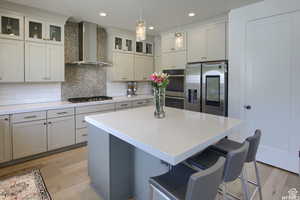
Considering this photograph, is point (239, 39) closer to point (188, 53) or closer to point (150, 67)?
point (188, 53)

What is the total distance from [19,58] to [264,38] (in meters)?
4.10

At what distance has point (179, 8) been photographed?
3.17 m

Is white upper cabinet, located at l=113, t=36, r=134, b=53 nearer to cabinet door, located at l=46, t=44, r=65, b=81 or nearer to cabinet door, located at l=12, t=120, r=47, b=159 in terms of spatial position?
cabinet door, located at l=46, t=44, r=65, b=81

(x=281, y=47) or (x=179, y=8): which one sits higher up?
(x=179, y=8)

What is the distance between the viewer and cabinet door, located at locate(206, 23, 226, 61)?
346cm

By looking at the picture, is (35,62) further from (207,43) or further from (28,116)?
(207,43)

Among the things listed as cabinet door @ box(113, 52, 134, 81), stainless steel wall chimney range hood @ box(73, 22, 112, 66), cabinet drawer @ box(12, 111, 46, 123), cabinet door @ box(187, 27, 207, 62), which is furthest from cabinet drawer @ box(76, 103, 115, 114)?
cabinet door @ box(187, 27, 207, 62)

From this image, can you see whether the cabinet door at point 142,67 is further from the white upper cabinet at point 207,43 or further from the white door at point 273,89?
the white door at point 273,89

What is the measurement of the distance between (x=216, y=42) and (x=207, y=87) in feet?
3.09

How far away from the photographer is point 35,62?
10.4 ft

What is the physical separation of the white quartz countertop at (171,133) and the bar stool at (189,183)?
19 centimetres

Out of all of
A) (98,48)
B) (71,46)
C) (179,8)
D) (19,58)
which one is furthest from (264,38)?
(19,58)

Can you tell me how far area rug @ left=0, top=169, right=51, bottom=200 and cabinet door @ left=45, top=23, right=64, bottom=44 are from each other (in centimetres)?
235

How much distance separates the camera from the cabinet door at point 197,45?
375 centimetres
